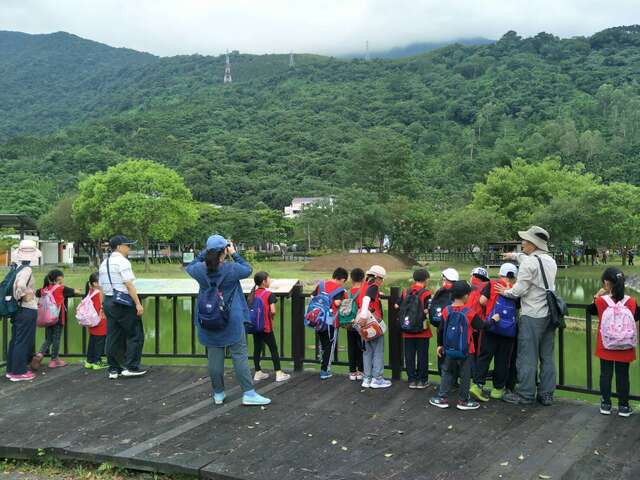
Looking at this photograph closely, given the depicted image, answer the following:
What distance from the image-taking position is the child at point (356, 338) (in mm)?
5812

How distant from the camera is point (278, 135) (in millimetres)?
109188

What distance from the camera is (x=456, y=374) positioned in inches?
205

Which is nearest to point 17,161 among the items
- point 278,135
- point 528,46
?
point 278,135

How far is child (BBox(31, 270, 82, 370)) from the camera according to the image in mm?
6777

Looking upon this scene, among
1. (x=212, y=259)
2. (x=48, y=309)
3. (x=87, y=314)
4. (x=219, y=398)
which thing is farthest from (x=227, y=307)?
(x=48, y=309)

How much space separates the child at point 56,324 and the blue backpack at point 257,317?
2.42 m

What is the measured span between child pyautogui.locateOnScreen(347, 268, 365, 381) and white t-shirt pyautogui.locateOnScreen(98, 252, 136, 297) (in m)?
2.34

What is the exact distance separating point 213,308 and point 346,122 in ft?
371

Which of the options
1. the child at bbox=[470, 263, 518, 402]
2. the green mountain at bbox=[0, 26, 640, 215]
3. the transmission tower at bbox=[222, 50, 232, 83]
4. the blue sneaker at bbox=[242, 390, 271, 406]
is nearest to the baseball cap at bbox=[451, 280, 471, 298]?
the child at bbox=[470, 263, 518, 402]

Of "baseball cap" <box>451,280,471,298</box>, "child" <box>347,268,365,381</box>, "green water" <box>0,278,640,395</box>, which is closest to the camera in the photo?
"baseball cap" <box>451,280,471,298</box>

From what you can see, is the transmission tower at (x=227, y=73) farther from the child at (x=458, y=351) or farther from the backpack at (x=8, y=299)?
the child at (x=458, y=351)

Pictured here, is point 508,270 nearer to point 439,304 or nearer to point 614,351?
point 439,304

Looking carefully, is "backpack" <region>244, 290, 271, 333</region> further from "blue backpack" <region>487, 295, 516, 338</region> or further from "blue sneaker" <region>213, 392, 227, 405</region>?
"blue backpack" <region>487, 295, 516, 338</region>

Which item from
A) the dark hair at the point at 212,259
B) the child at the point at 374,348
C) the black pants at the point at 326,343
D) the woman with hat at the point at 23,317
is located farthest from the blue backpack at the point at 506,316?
the woman with hat at the point at 23,317
